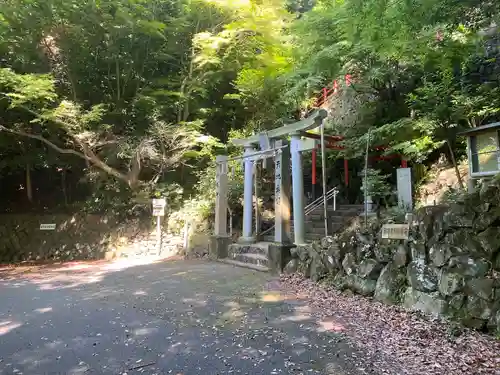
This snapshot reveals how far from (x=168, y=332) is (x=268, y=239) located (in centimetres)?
629

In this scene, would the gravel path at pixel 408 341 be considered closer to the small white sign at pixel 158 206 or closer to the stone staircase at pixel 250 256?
→ the stone staircase at pixel 250 256

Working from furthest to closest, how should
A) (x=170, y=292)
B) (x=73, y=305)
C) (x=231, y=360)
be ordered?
(x=170, y=292)
(x=73, y=305)
(x=231, y=360)

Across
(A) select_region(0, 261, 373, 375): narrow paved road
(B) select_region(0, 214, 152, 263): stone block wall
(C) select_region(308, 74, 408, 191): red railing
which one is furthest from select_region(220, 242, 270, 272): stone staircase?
(B) select_region(0, 214, 152, 263): stone block wall

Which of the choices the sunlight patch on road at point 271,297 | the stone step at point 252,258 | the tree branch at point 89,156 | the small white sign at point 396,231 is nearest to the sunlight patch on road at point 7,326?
the sunlight patch on road at point 271,297

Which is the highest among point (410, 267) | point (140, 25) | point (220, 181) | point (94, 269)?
point (140, 25)

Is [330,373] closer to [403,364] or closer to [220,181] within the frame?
[403,364]

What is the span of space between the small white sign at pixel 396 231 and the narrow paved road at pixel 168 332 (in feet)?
5.35

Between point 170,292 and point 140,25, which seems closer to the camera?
point 170,292

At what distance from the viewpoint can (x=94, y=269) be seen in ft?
33.0

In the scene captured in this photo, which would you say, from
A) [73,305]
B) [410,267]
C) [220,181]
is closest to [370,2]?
[410,267]

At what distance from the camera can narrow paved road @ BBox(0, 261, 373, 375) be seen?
333cm

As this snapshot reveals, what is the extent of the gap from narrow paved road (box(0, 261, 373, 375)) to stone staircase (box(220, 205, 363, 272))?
1.57 metres

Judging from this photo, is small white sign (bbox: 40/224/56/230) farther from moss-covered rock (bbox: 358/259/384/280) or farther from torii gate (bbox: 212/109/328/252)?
moss-covered rock (bbox: 358/259/384/280)

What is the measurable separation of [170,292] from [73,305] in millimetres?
1525
